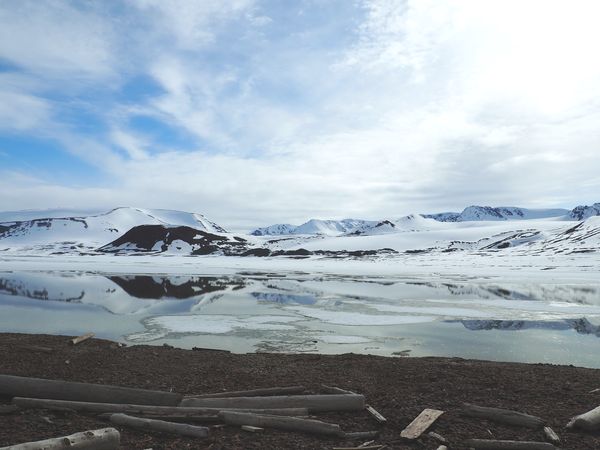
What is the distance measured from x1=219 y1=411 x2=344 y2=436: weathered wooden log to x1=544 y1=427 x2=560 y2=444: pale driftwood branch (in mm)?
3281

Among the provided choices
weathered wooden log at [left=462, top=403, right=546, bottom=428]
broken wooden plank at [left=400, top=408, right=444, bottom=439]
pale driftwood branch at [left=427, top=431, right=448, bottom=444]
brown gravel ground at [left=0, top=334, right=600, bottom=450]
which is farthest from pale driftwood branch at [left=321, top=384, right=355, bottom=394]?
weathered wooden log at [left=462, top=403, right=546, bottom=428]

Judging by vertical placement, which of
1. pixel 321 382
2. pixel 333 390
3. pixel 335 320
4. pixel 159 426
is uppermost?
pixel 159 426

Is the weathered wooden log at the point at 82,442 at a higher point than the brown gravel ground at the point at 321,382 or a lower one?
higher

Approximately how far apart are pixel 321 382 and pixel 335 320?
11.6 m

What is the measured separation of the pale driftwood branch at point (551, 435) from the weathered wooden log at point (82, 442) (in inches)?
254

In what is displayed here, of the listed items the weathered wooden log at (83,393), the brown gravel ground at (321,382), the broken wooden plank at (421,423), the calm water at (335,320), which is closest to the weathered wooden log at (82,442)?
the brown gravel ground at (321,382)

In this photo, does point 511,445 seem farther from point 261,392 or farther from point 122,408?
point 122,408

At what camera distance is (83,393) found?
8289 millimetres

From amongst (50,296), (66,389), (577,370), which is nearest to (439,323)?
(577,370)

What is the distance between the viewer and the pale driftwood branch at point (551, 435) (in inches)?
281

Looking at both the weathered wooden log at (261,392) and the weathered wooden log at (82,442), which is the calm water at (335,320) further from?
the weathered wooden log at (82,442)

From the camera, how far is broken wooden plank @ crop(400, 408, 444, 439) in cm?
724

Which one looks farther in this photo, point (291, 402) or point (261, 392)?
point (261, 392)

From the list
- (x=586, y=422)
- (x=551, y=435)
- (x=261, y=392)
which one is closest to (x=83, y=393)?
(x=261, y=392)
